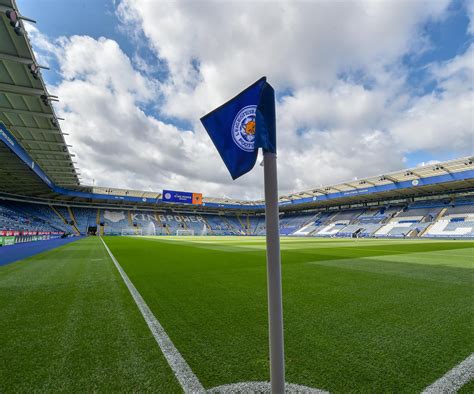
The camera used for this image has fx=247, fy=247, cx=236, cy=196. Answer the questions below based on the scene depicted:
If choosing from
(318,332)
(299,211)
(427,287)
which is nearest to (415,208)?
(299,211)

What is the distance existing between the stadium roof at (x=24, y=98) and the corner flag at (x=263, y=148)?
34.9ft

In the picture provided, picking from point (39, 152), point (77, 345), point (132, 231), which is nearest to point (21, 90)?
point (39, 152)

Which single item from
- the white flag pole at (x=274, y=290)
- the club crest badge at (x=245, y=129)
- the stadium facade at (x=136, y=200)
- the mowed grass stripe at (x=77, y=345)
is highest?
the stadium facade at (x=136, y=200)

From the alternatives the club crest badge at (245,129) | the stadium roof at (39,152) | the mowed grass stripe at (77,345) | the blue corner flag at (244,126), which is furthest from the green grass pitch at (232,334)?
the stadium roof at (39,152)

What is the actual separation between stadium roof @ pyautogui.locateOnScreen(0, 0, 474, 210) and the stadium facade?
48 mm

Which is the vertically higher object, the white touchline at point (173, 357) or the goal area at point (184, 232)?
the goal area at point (184, 232)

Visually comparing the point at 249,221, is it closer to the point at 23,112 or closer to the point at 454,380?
the point at 23,112

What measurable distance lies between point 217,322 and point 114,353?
1.30 meters

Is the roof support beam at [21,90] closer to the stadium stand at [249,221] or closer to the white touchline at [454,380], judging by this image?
the white touchline at [454,380]

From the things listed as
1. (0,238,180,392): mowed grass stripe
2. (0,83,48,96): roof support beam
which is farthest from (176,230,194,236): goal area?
(0,238,180,392): mowed grass stripe

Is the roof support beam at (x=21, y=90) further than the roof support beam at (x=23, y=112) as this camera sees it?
No

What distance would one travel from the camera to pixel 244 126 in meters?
1.98

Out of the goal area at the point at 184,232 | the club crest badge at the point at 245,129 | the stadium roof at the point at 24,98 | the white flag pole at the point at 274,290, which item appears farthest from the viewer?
the goal area at the point at 184,232

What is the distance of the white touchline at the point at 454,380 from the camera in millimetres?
1953
